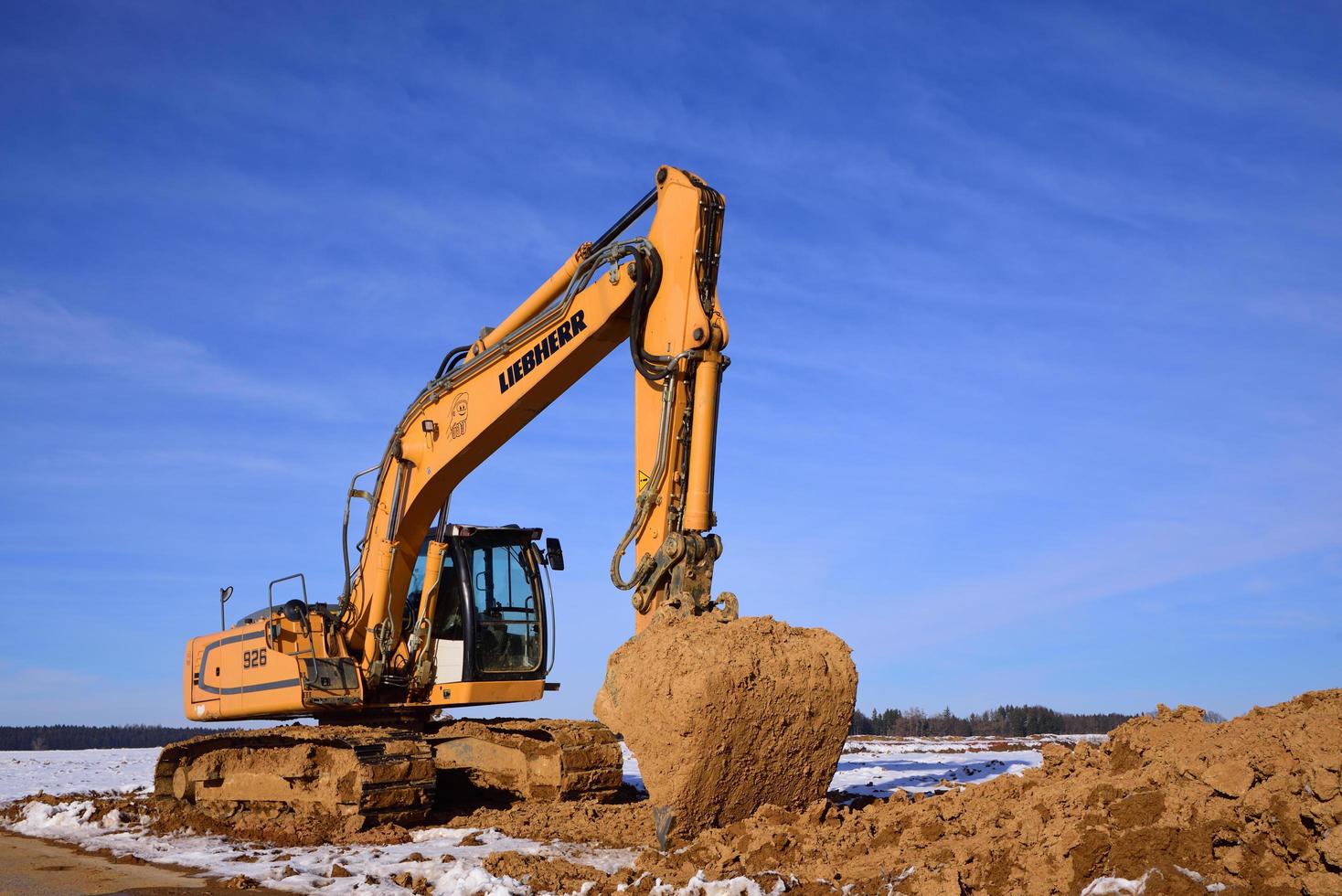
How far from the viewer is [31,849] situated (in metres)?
9.36

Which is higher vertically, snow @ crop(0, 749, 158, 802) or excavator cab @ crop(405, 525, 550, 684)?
excavator cab @ crop(405, 525, 550, 684)

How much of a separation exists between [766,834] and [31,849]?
669cm

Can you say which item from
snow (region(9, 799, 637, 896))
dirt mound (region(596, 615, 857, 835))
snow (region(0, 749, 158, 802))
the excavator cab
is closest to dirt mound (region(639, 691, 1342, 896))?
dirt mound (region(596, 615, 857, 835))

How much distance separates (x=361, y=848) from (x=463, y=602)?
9.51ft

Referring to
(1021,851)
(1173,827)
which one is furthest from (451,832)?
(1173,827)

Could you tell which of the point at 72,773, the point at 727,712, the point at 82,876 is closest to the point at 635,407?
the point at 727,712

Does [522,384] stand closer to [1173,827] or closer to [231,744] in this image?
[231,744]

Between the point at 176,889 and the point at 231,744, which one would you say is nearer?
the point at 176,889

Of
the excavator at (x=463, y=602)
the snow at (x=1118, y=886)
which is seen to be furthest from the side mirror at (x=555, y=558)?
the snow at (x=1118, y=886)

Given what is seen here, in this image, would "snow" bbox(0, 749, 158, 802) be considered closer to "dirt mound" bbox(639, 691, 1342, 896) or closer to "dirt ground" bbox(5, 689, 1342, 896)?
"dirt ground" bbox(5, 689, 1342, 896)

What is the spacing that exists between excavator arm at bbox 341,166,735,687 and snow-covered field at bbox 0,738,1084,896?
193cm

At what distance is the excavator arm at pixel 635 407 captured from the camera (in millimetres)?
7410

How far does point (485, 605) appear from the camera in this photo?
11320mm

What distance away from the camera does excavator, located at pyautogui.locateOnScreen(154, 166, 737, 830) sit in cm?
783
